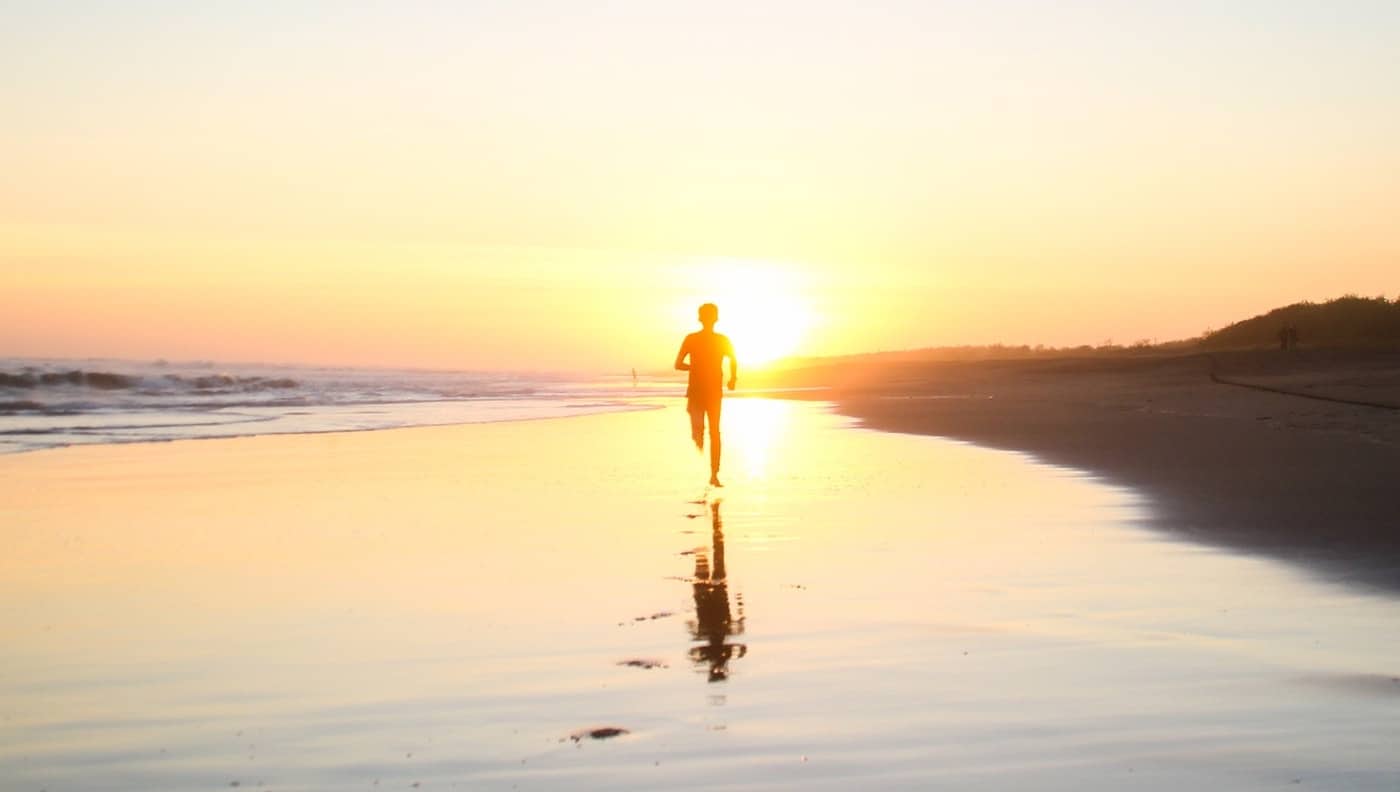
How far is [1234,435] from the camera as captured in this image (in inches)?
721

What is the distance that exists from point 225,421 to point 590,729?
2418 cm

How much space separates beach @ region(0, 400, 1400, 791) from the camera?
419 centimetres

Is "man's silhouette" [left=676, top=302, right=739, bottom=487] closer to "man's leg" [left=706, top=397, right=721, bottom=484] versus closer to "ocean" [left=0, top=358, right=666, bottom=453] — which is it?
"man's leg" [left=706, top=397, right=721, bottom=484]

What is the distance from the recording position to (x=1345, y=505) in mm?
10453

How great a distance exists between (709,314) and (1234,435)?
8.83m

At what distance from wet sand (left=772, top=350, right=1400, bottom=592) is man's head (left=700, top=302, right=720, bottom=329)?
4777mm

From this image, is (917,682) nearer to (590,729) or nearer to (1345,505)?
(590,729)

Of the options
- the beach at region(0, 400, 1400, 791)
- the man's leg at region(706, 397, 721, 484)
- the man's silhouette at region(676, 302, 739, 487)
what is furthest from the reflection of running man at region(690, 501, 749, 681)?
the man's silhouette at region(676, 302, 739, 487)

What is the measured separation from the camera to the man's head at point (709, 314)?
46.9 feet

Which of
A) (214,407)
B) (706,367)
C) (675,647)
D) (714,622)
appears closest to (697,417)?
(706,367)

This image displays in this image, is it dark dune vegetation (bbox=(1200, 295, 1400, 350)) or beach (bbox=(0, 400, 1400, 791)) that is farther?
dark dune vegetation (bbox=(1200, 295, 1400, 350))

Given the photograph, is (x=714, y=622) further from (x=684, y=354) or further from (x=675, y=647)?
(x=684, y=354)

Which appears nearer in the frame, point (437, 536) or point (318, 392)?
point (437, 536)

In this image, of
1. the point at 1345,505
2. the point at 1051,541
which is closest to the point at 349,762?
the point at 1051,541
